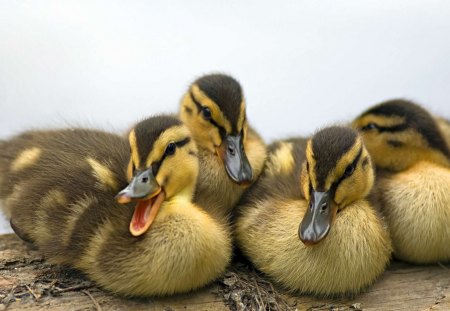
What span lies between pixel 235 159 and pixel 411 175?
2.20 ft

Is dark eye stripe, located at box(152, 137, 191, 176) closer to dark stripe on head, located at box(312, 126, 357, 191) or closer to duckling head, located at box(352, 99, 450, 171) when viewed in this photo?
dark stripe on head, located at box(312, 126, 357, 191)

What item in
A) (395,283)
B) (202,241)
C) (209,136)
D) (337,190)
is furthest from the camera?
(209,136)

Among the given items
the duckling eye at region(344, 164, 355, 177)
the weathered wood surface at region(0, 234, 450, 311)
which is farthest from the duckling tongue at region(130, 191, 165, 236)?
the duckling eye at region(344, 164, 355, 177)

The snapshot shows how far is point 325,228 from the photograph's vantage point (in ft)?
5.84

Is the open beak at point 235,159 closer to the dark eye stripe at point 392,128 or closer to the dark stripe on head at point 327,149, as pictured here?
the dark stripe on head at point 327,149

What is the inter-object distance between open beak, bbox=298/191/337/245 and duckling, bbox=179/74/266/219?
0.30 meters

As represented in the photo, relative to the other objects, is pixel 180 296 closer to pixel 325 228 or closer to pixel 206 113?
pixel 325 228

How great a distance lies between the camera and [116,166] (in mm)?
1892

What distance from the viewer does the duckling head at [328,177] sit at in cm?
178

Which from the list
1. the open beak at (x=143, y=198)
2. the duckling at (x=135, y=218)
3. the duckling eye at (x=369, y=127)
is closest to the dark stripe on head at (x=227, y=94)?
the duckling at (x=135, y=218)

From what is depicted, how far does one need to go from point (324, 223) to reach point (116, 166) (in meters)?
0.68

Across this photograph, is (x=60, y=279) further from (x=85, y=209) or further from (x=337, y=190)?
(x=337, y=190)

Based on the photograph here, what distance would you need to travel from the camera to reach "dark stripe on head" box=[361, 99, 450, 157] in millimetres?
2240

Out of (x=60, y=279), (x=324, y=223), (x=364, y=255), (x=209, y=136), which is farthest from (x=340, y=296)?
(x=60, y=279)
